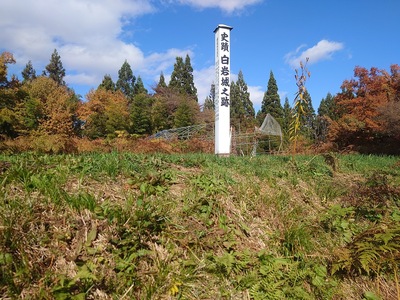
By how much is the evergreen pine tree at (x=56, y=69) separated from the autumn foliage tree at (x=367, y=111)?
3828 cm

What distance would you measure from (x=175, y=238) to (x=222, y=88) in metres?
7.53

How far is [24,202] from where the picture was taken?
2.44m

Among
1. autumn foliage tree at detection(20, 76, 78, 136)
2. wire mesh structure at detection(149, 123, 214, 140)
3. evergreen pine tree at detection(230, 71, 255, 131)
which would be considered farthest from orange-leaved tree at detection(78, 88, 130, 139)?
evergreen pine tree at detection(230, 71, 255, 131)

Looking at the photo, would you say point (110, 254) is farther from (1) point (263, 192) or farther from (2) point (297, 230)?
(1) point (263, 192)

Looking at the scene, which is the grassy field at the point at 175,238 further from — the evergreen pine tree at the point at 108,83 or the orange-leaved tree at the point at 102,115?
the evergreen pine tree at the point at 108,83

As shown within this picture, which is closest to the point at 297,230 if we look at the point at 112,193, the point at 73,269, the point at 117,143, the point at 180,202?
the point at 180,202

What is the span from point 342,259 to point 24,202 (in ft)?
9.13

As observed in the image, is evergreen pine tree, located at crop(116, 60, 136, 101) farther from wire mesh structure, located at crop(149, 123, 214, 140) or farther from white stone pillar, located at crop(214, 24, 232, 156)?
white stone pillar, located at crop(214, 24, 232, 156)

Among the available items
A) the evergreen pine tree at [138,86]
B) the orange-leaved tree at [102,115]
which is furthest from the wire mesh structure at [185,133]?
the evergreen pine tree at [138,86]

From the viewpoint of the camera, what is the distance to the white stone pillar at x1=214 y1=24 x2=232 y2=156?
9438 millimetres

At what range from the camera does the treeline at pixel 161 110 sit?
1592 centimetres

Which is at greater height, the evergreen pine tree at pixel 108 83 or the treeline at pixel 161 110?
the evergreen pine tree at pixel 108 83

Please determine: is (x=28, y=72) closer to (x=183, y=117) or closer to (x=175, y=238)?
(x=183, y=117)

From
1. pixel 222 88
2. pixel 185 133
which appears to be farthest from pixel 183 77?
pixel 222 88
